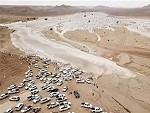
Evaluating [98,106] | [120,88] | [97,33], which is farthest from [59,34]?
[98,106]

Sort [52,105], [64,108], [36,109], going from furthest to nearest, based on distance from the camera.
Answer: [52,105]
[64,108]
[36,109]

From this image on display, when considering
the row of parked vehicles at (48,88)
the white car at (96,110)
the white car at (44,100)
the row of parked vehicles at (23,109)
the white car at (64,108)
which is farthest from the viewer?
the white car at (44,100)

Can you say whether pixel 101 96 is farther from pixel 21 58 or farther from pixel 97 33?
pixel 97 33

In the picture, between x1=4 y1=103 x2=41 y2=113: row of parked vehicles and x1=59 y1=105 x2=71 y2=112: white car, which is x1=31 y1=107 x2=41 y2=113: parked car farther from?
x1=59 y1=105 x2=71 y2=112: white car

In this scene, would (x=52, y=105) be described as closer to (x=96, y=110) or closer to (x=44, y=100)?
(x=44, y=100)

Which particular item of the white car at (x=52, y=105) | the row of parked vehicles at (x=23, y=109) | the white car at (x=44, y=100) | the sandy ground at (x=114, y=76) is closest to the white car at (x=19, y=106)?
the row of parked vehicles at (x=23, y=109)

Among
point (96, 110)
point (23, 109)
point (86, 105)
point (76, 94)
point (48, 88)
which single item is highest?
point (48, 88)

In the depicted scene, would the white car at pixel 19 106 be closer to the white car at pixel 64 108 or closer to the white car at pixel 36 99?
the white car at pixel 36 99

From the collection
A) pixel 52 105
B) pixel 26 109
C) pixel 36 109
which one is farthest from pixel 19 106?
pixel 52 105
